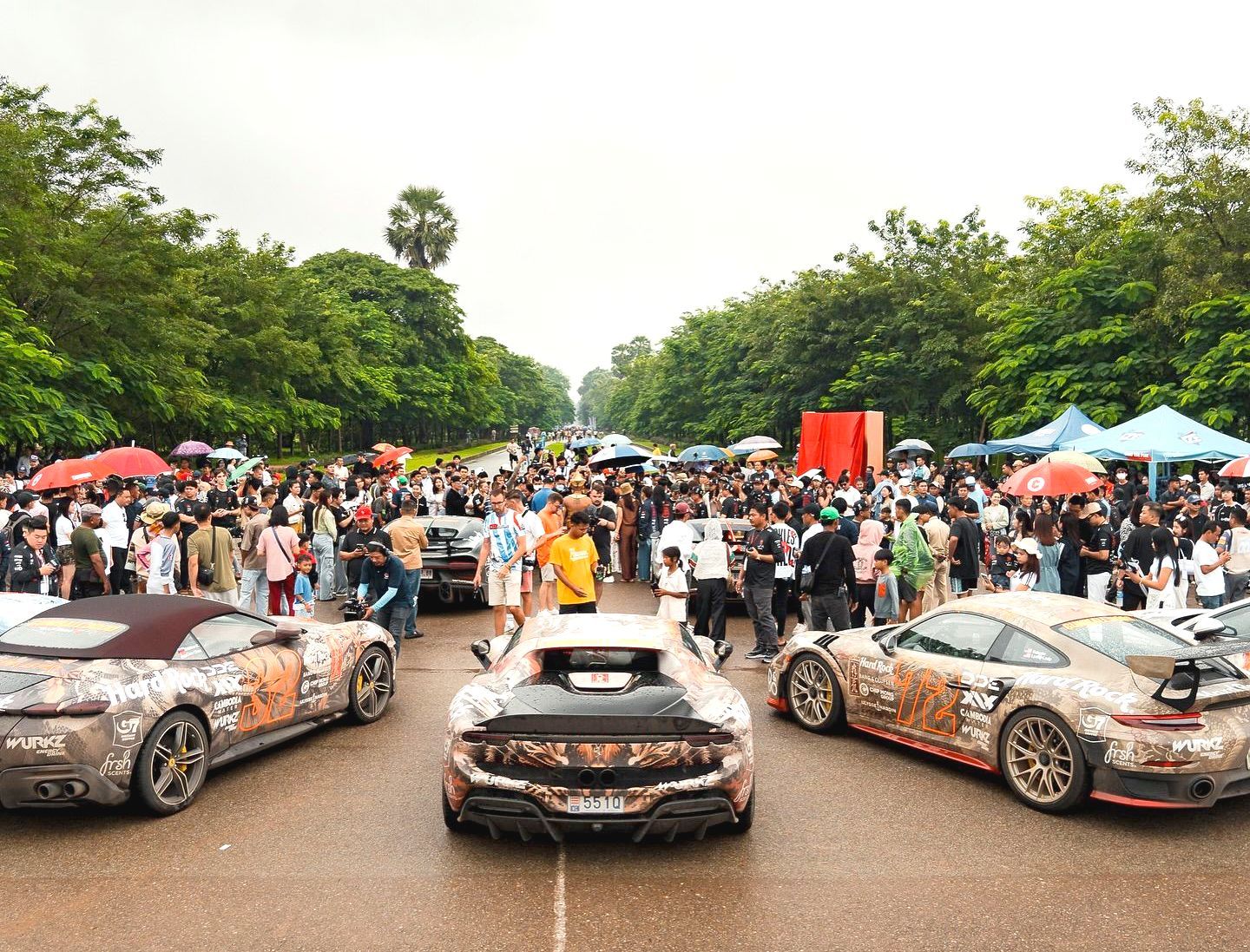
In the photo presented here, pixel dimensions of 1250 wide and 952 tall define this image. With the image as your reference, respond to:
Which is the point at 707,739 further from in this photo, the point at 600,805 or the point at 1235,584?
the point at 1235,584

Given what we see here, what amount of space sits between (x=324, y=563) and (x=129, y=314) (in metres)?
16.2

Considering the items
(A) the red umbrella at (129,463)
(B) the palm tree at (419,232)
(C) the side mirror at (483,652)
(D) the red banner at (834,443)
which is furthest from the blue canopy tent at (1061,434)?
(B) the palm tree at (419,232)

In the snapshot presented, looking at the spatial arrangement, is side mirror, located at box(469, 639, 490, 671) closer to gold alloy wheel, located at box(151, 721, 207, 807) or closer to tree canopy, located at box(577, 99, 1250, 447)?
gold alloy wheel, located at box(151, 721, 207, 807)

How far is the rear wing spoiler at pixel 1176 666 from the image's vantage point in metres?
5.62

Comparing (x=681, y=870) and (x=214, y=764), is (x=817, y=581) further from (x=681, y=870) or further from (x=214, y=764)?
(x=214, y=764)

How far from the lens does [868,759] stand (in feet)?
23.6

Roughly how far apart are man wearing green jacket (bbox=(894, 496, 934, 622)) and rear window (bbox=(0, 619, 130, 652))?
26.9ft

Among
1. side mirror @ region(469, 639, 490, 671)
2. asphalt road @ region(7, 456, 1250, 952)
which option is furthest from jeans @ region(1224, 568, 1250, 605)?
side mirror @ region(469, 639, 490, 671)

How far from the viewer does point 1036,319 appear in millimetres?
30766

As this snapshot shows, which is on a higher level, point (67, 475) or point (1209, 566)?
point (67, 475)

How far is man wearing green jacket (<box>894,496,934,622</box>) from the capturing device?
11.1 metres

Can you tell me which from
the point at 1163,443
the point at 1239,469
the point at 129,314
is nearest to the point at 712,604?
the point at 1239,469

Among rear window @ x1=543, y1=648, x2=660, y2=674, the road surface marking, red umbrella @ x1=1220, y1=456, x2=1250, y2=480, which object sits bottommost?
the road surface marking

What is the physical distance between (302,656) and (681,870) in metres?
3.74
